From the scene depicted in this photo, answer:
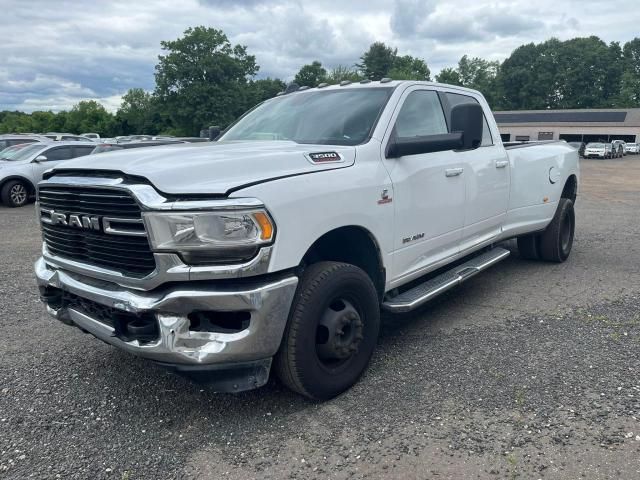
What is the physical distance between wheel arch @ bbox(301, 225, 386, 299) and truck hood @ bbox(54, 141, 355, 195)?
46 cm

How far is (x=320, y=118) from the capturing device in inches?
162

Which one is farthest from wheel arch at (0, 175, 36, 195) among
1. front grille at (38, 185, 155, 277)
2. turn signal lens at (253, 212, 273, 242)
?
turn signal lens at (253, 212, 273, 242)

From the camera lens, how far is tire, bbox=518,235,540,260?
659cm

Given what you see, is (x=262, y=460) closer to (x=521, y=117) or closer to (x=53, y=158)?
(x=53, y=158)

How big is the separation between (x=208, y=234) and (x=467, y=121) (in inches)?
83.3

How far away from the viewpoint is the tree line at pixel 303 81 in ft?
211

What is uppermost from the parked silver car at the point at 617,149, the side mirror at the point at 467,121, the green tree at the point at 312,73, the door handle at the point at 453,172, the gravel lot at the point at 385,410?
the green tree at the point at 312,73

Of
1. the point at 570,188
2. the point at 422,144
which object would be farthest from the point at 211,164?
the point at 570,188

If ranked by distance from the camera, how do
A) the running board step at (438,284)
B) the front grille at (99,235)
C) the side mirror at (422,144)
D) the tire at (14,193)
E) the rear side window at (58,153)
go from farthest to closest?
the rear side window at (58,153), the tire at (14,193), the running board step at (438,284), the side mirror at (422,144), the front grille at (99,235)

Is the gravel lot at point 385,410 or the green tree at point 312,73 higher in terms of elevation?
the green tree at point 312,73

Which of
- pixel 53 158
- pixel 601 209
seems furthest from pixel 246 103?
pixel 601 209

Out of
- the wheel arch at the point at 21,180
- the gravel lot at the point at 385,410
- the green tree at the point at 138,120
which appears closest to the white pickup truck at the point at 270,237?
the gravel lot at the point at 385,410

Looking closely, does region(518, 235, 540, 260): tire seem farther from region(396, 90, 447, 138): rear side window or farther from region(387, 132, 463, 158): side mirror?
region(387, 132, 463, 158): side mirror

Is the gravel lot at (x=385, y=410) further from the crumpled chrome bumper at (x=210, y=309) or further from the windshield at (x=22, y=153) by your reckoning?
the windshield at (x=22, y=153)
